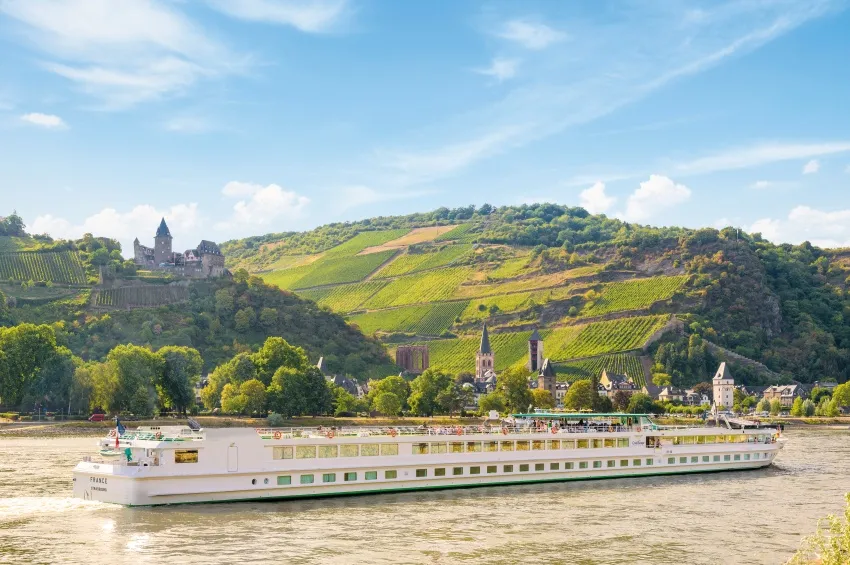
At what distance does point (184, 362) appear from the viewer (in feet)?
331

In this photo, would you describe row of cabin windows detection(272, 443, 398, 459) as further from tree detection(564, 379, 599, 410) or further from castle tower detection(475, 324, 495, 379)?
castle tower detection(475, 324, 495, 379)

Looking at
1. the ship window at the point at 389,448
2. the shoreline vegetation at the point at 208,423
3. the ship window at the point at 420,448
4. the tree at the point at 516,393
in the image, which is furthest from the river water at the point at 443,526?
the tree at the point at 516,393

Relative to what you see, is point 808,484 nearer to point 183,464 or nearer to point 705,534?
point 705,534

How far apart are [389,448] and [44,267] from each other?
128 m

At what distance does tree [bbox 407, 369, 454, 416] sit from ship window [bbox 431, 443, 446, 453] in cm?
6586

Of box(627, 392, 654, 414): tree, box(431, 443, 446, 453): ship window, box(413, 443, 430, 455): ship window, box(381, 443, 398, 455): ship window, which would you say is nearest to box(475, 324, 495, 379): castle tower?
box(627, 392, 654, 414): tree

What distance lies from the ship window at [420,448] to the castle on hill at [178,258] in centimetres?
13189

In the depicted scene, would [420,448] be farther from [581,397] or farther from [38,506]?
[581,397]

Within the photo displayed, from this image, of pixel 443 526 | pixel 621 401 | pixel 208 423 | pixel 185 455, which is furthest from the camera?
pixel 621 401

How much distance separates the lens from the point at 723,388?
160m

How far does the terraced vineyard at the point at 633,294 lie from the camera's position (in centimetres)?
18100

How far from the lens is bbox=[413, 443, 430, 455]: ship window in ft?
138

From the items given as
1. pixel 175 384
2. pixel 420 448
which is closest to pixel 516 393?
pixel 175 384

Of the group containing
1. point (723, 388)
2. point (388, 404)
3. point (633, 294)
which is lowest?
point (388, 404)
